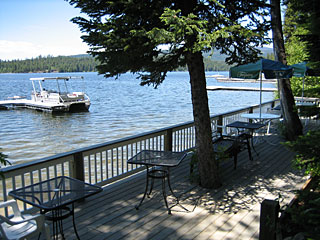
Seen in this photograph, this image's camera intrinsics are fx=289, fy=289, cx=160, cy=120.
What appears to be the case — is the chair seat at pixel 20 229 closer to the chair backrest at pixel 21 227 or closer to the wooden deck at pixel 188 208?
the chair backrest at pixel 21 227

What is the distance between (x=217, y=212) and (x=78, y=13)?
136 inches

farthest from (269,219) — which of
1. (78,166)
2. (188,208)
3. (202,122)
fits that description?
(78,166)

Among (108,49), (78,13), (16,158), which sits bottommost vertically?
(16,158)

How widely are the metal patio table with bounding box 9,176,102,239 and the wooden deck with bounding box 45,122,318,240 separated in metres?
0.58

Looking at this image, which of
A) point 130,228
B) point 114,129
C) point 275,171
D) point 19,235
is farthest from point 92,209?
point 114,129

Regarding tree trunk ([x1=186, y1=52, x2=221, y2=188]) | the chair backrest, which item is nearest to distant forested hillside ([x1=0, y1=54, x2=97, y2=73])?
tree trunk ([x1=186, y1=52, x2=221, y2=188])

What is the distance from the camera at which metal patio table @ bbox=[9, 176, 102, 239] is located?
2717 millimetres

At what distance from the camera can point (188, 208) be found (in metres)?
4.09

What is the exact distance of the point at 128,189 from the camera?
479 cm

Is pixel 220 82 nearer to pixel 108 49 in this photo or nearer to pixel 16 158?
pixel 16 158

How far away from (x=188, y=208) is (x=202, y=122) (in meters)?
1.33

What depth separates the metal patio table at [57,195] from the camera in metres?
2.72

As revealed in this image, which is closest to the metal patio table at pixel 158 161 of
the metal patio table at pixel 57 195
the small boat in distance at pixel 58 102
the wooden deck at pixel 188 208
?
the wooden deck at pixel 188 208

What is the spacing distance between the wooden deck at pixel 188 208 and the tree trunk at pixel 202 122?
238mm
